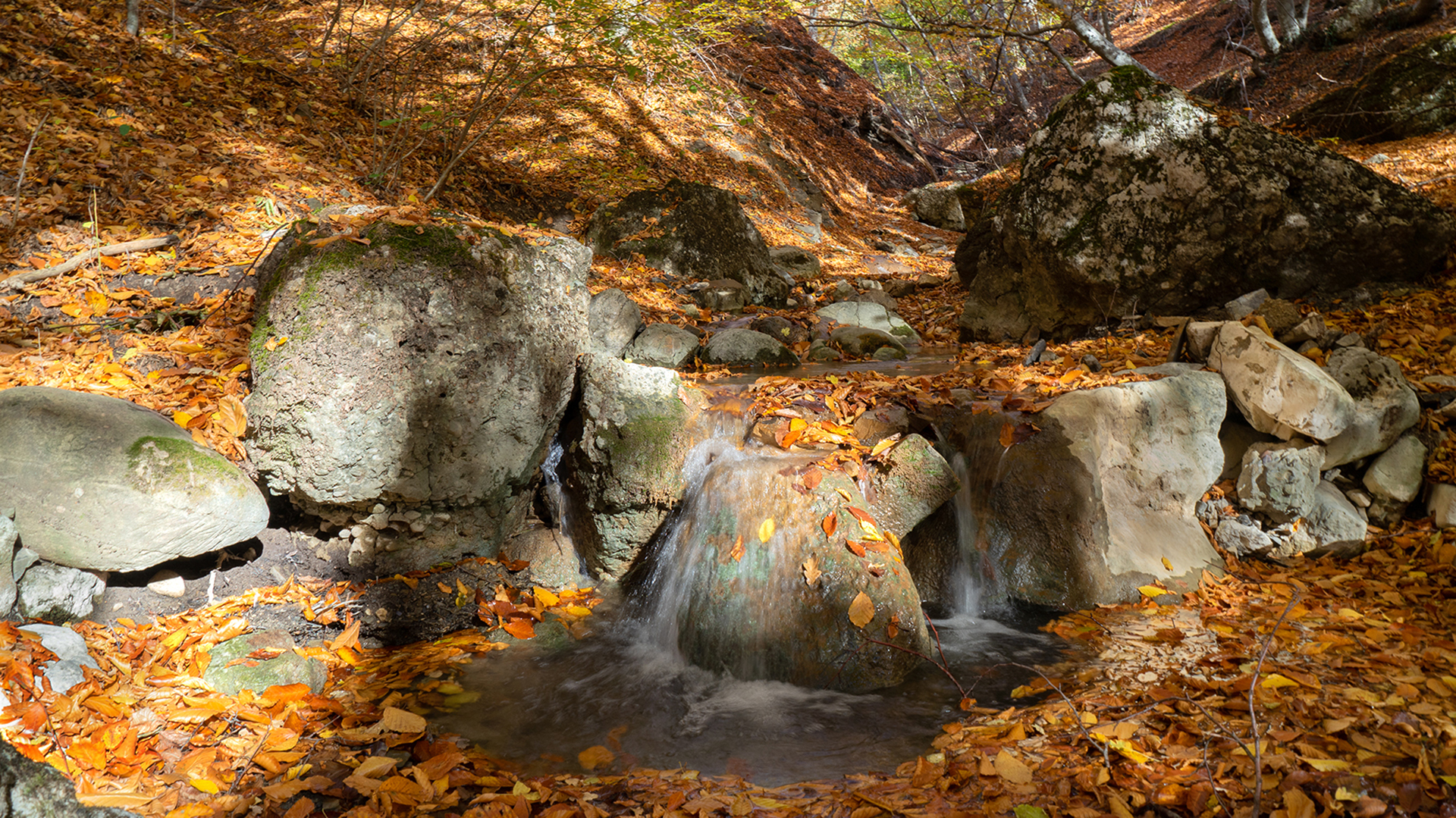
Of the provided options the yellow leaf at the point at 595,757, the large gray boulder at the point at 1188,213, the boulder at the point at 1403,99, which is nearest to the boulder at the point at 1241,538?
the large gray boulder at the point at 1188,213

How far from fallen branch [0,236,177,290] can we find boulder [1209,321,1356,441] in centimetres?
729

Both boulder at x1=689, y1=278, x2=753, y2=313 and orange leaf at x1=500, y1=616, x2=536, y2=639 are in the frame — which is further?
boulder at x1=689, y1=278, x2=753, y2=313

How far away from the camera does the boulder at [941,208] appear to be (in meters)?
15.7

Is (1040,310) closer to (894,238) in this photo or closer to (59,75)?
(894,238)

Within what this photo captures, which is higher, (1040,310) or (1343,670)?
(1040,310)

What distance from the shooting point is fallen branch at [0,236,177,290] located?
427 centimetres

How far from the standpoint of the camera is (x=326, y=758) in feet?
8.34

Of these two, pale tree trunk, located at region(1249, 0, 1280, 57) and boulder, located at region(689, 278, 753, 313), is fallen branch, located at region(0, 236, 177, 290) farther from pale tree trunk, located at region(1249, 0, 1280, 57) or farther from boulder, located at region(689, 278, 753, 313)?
pale tree trunk, located at region(1249, 0, 1280, 57)

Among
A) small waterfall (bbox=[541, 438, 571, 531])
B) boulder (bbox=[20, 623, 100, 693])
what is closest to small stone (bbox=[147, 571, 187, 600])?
boulder (bbox=[20, 623, 100, 693])

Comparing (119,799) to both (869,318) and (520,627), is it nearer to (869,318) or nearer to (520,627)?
(520,627)

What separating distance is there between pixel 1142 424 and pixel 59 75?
8.86 meters

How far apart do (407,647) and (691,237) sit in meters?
6.04

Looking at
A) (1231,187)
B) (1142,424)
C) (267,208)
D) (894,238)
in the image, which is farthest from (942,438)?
(894,238)

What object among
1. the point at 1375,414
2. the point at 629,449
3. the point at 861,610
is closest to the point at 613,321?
the point at 629,449
